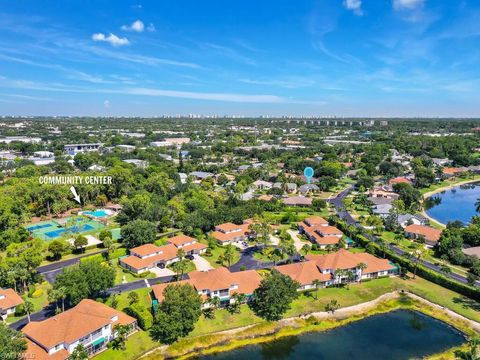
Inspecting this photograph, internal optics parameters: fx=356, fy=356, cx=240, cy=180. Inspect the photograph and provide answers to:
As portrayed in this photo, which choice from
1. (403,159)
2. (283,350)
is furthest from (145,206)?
(403,159)

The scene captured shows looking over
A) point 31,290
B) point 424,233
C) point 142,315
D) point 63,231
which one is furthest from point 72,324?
point 424,233

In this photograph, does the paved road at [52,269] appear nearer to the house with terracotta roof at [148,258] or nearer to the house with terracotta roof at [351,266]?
the house with terracotta roof at [148,258]

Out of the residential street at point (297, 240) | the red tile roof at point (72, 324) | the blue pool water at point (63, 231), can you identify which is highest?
the red tile roof at point (72, 324)

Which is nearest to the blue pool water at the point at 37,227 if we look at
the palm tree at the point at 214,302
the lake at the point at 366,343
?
the palm tree at the point at 214,302

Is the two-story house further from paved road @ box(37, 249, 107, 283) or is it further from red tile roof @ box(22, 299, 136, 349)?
red tile roof @ box(22, 299, 136, 349)

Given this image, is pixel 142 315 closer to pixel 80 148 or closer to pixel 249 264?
pixel 249 264

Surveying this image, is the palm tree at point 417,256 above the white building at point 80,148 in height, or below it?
below
